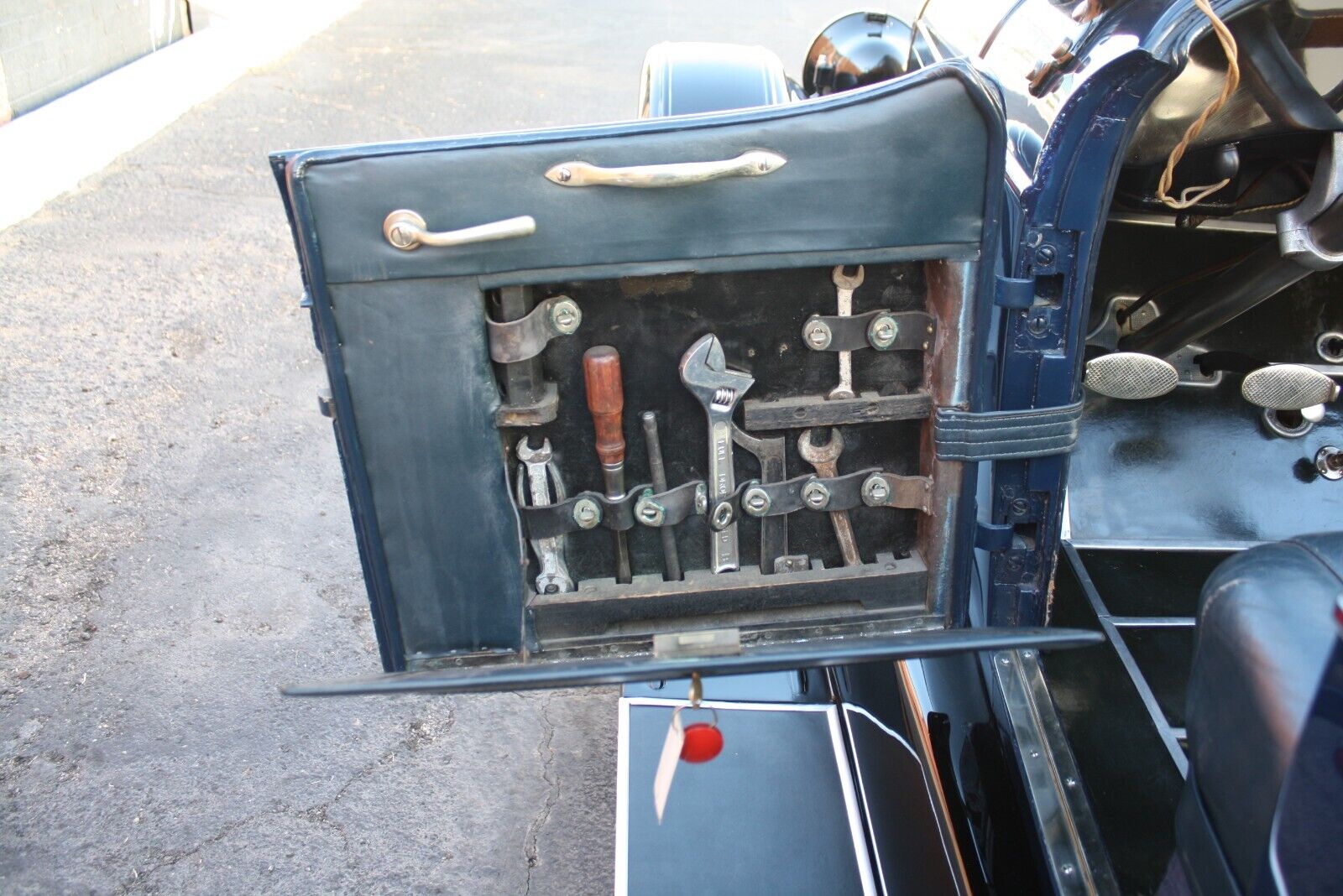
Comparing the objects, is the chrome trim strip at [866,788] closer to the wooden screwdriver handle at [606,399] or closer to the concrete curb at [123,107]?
the wooden screwdriver handle at [606,399]

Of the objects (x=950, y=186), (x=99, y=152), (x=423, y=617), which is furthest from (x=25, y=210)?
(x=950, y=186)

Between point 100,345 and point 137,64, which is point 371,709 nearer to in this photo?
point 100,345

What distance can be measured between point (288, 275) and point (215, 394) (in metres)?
1.01

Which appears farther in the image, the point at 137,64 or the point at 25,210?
the point at 137,64

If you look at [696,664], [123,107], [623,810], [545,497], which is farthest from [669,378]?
[123,107]

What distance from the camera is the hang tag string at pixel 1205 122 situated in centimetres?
131

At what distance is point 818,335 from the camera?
148 cm

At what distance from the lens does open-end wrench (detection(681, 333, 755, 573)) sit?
4.83 feet

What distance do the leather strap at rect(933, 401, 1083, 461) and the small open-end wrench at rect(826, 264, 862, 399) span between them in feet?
0.45

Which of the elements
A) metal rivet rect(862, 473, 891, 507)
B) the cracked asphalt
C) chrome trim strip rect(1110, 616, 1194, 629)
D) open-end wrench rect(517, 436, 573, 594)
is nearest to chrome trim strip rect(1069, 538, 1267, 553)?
chrome trim strip rect(1110, 616, 1194, 629)

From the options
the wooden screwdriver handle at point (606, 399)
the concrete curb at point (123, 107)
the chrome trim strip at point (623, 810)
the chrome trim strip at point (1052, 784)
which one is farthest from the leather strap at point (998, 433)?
the concrete curb at point (123, 107)

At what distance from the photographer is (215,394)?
3.74m

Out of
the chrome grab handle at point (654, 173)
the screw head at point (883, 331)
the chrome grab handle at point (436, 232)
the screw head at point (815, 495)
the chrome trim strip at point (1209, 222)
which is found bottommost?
the screw head at point (815, 495)

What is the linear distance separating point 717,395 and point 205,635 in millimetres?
1909
